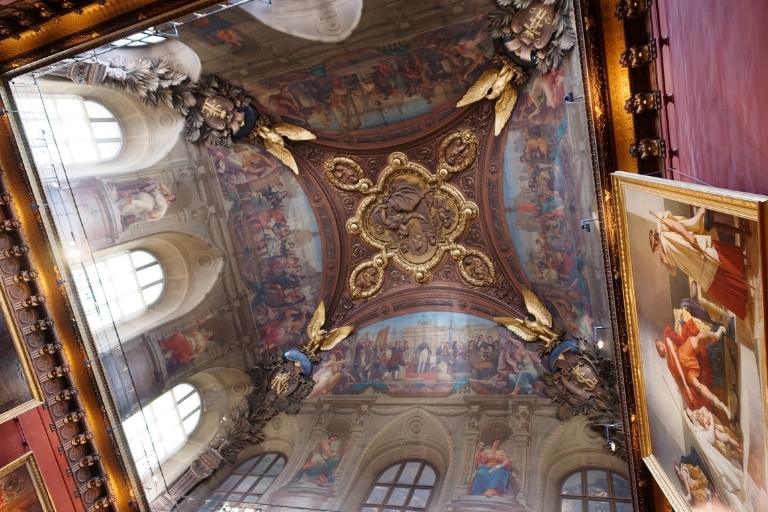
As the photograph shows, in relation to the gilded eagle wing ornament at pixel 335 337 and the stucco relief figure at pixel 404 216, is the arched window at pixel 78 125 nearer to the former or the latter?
the stucco relief figure at pixel 404 216

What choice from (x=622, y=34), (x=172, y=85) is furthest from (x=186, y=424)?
(x=622, y=34)

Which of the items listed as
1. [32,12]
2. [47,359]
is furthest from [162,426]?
[32,12]

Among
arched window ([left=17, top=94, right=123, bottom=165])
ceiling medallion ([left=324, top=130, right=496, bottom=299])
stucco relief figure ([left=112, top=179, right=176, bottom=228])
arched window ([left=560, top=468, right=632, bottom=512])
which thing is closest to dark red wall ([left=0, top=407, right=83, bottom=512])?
stucco relief figure ([left=112, top=179, right=176, bottom=228])

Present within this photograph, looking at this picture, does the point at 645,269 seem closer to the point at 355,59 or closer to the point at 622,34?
the point at 622,34

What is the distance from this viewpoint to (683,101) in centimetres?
542

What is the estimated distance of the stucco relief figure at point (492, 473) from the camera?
9.68 metres

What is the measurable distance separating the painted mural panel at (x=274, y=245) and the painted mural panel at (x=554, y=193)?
14.8 ft

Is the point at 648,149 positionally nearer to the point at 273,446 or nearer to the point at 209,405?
the point at 273,446

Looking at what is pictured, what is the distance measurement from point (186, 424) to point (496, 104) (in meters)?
8.86

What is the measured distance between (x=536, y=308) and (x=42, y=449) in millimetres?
8986

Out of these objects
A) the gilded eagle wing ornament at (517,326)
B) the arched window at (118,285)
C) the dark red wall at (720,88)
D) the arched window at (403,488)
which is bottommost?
the arched window at (403,488)

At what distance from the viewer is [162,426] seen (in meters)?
11.5

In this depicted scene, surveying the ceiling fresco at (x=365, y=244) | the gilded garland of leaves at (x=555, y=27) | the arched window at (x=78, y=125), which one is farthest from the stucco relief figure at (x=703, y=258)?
the arched window at (x=78, y=125)

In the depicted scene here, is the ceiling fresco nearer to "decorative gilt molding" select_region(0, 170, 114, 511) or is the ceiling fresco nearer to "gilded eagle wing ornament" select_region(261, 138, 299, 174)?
"gilded eagle wing ornament" select_region(261, 138, 299, 174)
